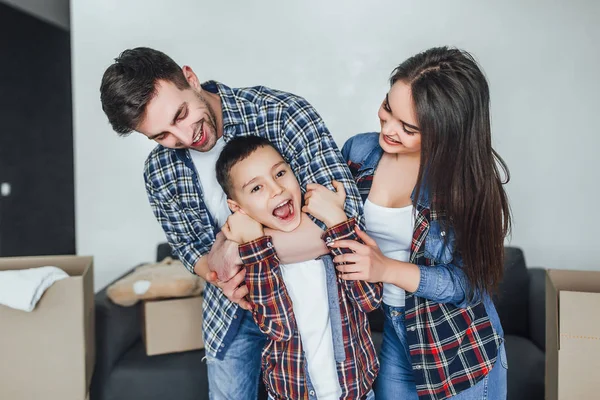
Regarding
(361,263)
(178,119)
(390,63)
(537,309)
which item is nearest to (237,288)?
(361,263)

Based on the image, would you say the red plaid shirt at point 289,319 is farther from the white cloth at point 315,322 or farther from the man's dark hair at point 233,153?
the man's dark hair at point 233,153

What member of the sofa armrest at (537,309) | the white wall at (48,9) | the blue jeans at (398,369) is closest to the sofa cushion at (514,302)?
the sofa armrest at (537,309)

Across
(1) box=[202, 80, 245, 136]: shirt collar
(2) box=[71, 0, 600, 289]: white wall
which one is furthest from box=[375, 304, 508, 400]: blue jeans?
(2) box=[71, 0, 600, 289]: white wall

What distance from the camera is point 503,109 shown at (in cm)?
268

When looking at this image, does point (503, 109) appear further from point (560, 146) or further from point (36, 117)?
point (36, 117)

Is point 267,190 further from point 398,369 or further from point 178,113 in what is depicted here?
point 398,369

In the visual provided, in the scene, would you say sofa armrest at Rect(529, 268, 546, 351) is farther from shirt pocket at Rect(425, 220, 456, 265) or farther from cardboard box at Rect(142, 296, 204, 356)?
cardboard box at Rect(142, 296, 204, 356)

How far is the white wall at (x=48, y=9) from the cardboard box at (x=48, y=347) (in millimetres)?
2027

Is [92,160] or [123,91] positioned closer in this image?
[123,91]

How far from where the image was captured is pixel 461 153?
1223mm

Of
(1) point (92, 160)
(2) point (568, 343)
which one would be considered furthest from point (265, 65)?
(2) point (568, 343)

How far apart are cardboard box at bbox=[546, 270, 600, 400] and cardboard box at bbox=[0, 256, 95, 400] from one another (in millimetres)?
1415

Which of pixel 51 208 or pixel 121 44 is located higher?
→ pixel 121 44

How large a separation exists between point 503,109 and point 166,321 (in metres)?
1.89
